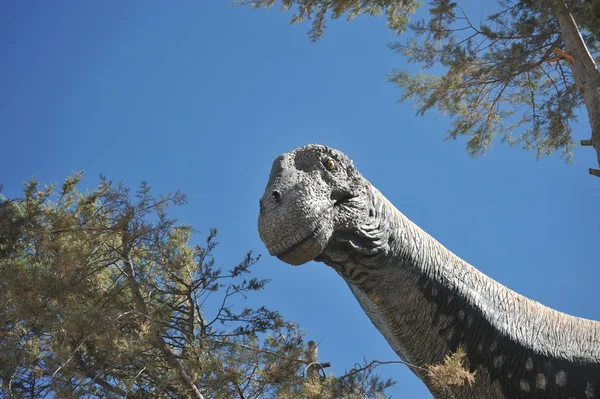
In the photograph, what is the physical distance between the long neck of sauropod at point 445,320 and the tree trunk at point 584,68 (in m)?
3.36

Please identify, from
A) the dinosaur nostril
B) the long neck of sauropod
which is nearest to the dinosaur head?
the dinosaur nostril

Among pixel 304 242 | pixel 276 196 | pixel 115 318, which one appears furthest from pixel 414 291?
pixel 115 318

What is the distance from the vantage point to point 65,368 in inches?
235

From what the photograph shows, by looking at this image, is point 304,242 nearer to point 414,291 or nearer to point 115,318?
point 414,291

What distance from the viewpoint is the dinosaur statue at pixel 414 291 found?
3430mm

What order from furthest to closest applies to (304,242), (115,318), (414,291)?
(115,318) < (414,291) < (304,242)

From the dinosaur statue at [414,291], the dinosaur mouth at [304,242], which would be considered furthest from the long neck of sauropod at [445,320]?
the dinosaur mouth at [304,242]

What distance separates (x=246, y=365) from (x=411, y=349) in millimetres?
3080

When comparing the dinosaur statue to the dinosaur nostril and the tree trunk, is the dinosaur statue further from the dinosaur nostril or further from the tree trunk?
the tree trunk

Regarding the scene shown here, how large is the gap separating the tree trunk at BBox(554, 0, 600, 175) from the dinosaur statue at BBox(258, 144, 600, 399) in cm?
334

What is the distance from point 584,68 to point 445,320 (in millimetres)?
4752

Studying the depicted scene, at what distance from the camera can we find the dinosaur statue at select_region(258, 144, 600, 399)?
135 inches

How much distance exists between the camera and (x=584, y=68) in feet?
23.8

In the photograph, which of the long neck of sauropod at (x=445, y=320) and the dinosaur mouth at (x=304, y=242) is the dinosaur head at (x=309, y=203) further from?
the long neck of sauropod at (x=445, y=320)
